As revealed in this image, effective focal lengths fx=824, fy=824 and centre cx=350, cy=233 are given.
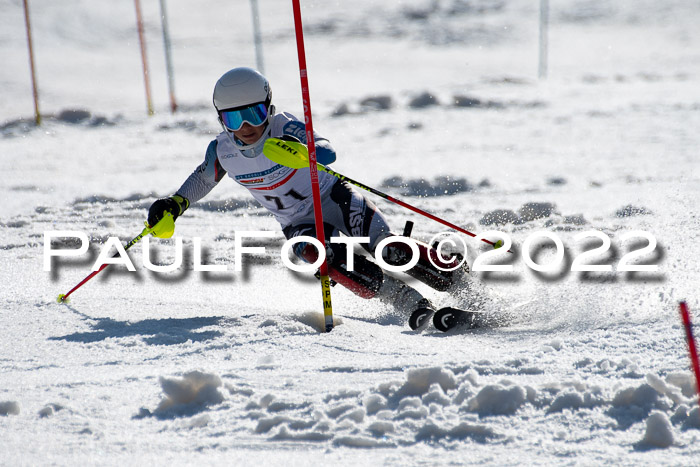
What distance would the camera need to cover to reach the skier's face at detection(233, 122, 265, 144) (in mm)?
4586

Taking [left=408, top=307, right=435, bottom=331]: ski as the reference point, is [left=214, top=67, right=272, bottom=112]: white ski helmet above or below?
above

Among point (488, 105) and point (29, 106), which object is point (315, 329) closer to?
point (488, 105)

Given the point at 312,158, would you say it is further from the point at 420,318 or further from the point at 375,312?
the point at 375,312

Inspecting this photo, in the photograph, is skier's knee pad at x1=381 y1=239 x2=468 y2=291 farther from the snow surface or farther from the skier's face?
the skier's face

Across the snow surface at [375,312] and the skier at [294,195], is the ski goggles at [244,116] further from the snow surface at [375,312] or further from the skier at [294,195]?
the snow surface at [375,312]

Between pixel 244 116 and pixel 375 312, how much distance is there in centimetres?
141

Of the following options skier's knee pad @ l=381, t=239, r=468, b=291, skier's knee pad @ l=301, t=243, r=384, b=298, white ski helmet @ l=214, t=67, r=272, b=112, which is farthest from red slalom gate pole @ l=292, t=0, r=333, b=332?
skier's knee pad @ l=381, t=239, r=468, b=291

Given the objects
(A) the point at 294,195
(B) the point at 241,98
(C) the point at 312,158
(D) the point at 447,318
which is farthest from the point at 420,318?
(B) the point at 241,98

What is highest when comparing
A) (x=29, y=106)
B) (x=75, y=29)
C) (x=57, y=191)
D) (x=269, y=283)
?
(x=75, y=29)

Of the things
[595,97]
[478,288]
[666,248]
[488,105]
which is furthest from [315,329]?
[595,97]

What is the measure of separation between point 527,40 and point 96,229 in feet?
89.0

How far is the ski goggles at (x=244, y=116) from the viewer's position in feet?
14.8

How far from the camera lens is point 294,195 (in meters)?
4.93

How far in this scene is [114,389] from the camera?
3176mm
